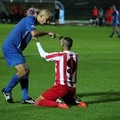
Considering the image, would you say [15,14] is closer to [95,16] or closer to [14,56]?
[95,16]

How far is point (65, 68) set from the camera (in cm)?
1197

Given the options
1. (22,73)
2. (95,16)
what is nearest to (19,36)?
(22,73)

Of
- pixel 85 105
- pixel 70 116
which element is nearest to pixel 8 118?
pixel 70 116

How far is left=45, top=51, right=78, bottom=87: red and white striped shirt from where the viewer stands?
39.1ft

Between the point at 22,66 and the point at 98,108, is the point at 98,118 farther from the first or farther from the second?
the point at 22,66

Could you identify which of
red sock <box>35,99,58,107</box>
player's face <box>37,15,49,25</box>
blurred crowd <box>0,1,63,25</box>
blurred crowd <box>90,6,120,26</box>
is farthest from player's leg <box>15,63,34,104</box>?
blurred crowd <box>90,6,120,26</box>

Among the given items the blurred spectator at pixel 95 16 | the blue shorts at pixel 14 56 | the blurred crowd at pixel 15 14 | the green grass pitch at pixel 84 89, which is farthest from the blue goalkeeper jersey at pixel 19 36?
the blurred spectator at pixel 95 16

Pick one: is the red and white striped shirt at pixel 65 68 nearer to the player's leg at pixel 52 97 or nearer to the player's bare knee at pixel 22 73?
the player's leg at pixel 52 97

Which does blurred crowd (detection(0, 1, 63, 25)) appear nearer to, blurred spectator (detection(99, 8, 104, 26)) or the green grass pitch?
blurred spectator (detection(99, 8, 104, 26))

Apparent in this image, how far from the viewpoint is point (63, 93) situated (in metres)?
11.8

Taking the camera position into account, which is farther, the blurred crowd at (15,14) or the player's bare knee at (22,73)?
the blurred crowd at (15,14)

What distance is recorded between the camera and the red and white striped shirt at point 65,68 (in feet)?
39.1

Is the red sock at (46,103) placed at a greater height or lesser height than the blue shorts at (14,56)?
lesser

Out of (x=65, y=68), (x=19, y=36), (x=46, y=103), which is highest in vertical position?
(x=19, y=36)
